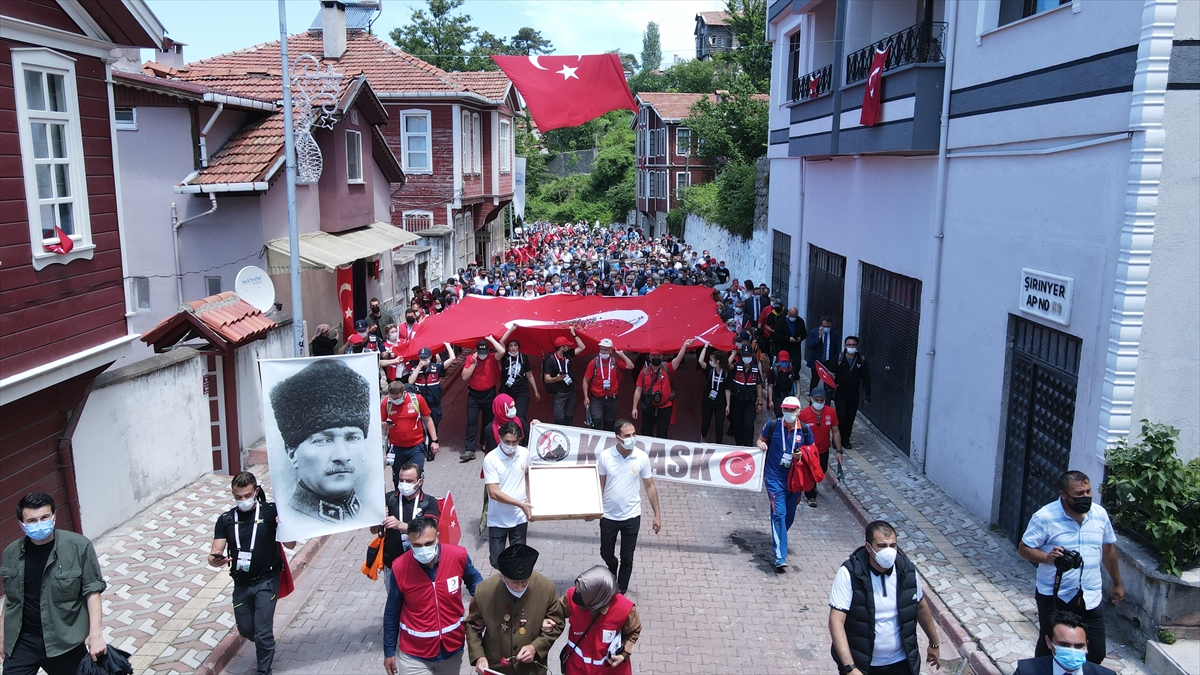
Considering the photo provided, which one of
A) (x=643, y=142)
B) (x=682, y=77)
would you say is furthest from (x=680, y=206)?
(x=682, y=77)

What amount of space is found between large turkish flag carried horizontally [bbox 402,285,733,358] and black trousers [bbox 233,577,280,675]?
6264 millimetres

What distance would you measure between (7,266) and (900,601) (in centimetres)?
Result: 781

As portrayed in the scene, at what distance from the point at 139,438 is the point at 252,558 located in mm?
4508

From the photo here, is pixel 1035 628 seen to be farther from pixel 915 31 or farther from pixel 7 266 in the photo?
pixel 7 266

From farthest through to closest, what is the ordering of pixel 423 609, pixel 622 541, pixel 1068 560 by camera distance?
pixel 622 541 → pixel 1068 560 → pixel 423 609

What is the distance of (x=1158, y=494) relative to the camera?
22.4ft

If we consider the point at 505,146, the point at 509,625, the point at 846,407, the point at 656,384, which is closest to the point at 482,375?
the point at 656,384

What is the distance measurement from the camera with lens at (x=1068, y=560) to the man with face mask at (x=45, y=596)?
20.9 ft

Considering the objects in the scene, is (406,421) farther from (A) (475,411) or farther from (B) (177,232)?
(B) (177,232)

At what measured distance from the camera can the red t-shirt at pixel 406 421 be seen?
31.4ft

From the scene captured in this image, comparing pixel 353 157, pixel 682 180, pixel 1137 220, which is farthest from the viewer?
pixel 682 180

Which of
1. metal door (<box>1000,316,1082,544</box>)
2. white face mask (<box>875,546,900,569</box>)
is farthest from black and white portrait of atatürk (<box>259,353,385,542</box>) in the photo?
metal door (<box>1000,316,1082,544</box>)

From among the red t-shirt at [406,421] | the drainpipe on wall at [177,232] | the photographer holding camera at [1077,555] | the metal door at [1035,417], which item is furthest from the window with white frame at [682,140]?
the photographer holding camera at [1077,555]

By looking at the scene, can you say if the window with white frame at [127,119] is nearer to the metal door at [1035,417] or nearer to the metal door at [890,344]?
the metal door at [890,344]
